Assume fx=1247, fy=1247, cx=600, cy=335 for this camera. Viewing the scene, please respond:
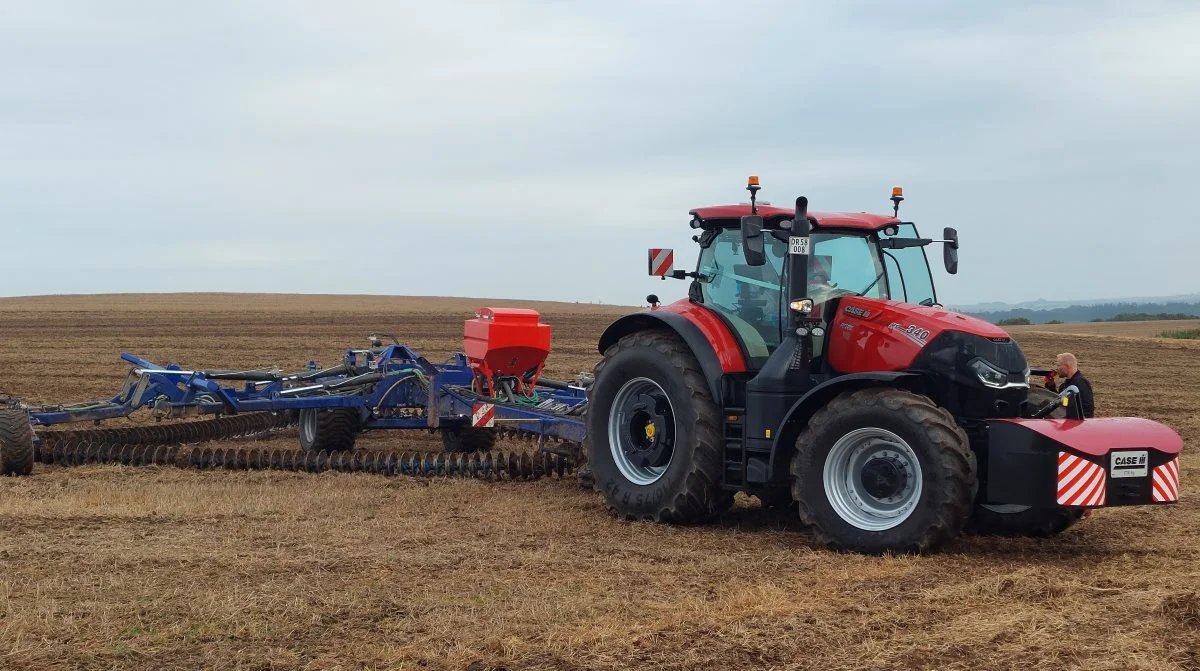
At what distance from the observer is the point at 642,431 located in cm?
904

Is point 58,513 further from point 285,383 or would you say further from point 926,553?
point 926,553

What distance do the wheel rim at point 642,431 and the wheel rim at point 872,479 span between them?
1.46 meters

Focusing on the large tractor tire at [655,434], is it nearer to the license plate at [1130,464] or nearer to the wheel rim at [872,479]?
the wheel rim at [872,479]

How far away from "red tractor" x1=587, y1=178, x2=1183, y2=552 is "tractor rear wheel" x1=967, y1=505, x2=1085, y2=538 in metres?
0.02

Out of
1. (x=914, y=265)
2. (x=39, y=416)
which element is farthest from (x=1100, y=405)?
(x=39, y=416)

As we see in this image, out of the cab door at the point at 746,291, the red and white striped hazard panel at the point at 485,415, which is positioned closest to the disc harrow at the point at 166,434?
the red and white striped hazard panel at the point at 485,415

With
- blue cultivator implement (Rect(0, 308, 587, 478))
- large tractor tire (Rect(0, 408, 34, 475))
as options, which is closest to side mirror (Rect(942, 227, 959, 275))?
blue cultivator implement (Rect(0, 308, 587, 478))

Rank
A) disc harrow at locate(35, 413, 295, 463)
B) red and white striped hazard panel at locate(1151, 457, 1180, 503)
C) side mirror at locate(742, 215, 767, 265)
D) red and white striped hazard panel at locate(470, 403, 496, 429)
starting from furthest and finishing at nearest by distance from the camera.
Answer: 1. disc harrow at locate(35, 413, 295, 463)
2. red and white striped hazard panel at locate(470, 403, 496, 429)
3. side mirror at locate(742, 215, 767, 265)
4. red and white striped hazard panel at locate(1151, 457, 1180, 503)

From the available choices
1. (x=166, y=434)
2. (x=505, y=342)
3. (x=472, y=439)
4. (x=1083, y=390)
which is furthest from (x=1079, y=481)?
(x=166, y=434)

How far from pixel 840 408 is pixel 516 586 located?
2273 mm

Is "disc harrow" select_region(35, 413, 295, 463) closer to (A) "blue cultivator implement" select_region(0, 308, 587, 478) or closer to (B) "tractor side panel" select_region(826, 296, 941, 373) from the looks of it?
(A) "blue cultivator implement" select_region(0, 308, 587, 478)

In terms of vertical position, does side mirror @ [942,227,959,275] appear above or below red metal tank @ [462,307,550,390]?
above

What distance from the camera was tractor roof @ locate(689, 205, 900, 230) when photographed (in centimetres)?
832

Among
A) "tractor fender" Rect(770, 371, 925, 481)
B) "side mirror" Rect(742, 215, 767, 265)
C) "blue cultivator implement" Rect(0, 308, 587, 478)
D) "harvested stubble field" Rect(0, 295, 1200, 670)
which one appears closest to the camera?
"harvested stubble field" Rect(0, 295, 1200, 670)
